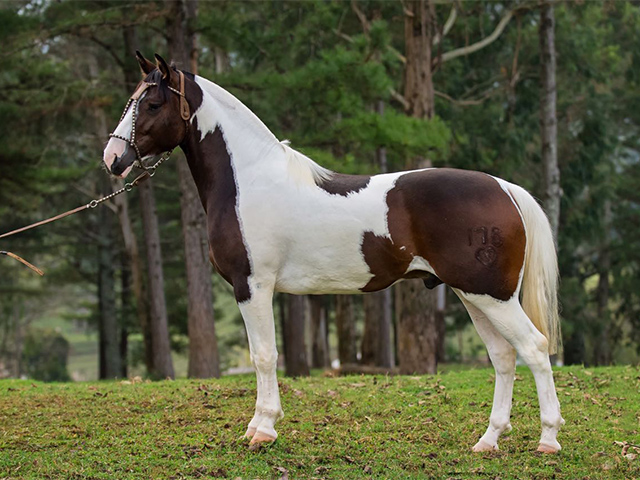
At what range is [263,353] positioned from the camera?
570 cm

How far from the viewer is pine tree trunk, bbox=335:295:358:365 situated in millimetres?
21906

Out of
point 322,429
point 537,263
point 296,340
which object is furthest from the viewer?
point 296,340

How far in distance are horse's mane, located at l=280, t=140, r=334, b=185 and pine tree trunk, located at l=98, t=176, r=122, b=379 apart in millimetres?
18403

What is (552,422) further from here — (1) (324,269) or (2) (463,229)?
(1) (324,269)

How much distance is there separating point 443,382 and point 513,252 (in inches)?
136

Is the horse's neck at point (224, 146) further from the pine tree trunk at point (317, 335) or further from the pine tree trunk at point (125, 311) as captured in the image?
the pine tree trunk at point (125, 311)

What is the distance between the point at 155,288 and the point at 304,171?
12365mm

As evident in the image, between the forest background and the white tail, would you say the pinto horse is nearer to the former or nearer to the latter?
the white tail

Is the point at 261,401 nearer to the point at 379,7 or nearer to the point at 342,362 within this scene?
the point at 379,7

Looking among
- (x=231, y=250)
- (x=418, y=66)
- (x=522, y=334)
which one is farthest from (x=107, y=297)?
(x=522, y=334)

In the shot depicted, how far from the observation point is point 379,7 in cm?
1578

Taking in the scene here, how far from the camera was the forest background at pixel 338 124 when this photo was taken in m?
12.7

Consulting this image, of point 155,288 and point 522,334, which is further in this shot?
point 155,288

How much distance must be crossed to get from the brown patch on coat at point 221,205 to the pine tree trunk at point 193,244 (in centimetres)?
709
